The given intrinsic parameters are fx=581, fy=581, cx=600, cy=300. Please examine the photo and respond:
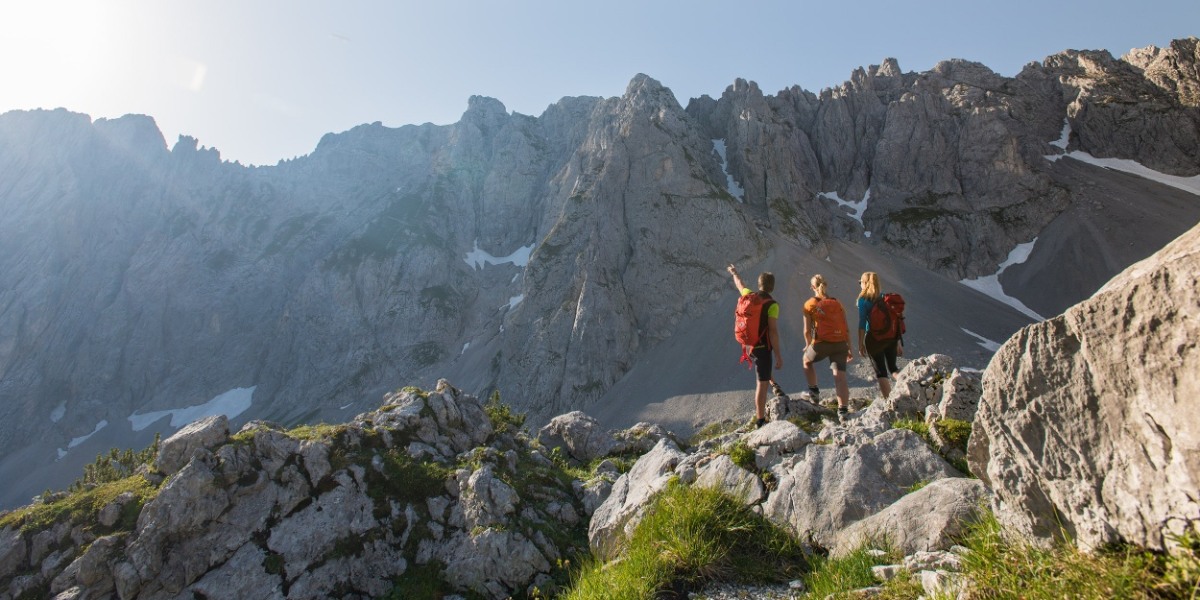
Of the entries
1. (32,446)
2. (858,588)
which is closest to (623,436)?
(858,588)

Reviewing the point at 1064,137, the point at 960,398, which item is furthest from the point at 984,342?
the point at 960,398

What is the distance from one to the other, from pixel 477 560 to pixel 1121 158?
14573cm

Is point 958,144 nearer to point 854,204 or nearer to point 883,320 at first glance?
point 854,204

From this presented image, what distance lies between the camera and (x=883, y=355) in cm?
1221

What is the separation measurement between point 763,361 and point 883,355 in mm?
2662

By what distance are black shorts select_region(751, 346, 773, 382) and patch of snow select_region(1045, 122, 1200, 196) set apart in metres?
134

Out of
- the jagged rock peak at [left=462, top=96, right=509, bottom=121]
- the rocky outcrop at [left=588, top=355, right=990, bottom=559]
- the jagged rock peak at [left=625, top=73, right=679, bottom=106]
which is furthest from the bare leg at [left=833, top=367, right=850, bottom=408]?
the jagged rock peak at [left=462, top=96, right=509, bottom=121]

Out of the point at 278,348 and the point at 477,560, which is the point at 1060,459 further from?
the point at 278,348

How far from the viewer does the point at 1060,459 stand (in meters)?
3.72

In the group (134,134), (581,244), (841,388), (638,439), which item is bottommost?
(638,439)

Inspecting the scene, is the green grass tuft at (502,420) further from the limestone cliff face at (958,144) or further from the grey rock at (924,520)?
the limestone cliff face at (958,144)

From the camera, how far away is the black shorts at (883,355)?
11.9 m

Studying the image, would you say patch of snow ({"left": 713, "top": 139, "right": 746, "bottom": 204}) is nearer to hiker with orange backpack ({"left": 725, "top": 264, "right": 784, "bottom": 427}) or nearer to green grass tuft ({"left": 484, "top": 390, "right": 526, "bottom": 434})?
green grass tuft ({"left": 484, "top": 390, "right": 526, "bottom": 434})

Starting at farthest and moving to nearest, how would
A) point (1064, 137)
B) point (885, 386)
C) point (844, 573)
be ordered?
point (1064, 137)
point (885, 386)
point (844, 573)
